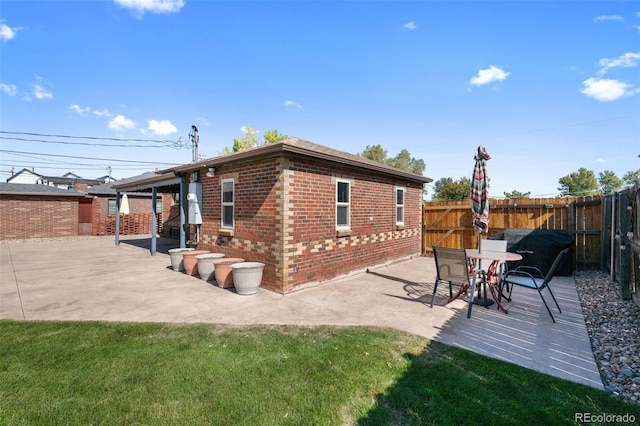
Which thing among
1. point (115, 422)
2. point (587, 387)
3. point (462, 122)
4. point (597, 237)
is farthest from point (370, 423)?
point (462, 122)

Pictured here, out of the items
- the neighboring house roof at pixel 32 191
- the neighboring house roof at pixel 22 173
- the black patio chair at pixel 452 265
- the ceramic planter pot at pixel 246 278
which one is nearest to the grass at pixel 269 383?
the black patio chair at pixel 452 265

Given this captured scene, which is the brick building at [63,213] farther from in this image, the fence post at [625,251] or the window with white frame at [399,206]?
the fence post at [625,251]

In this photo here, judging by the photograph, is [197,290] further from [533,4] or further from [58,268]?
[533,4]

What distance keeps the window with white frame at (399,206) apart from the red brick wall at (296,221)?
109 cm

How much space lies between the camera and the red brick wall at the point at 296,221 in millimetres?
6238

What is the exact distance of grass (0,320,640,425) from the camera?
2.37m

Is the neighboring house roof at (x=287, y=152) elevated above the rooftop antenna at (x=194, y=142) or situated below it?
below

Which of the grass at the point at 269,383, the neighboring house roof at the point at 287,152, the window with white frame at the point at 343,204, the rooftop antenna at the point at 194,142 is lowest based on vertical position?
the grass at the point at 269,383

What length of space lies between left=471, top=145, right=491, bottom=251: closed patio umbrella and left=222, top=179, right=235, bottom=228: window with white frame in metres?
6.14

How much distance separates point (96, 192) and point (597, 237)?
1116 inches

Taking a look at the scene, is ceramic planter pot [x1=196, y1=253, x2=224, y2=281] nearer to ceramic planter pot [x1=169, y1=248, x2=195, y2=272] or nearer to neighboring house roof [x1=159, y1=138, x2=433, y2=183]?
ceramic planter pot [x1=169, y1=248, x2=195, y2=272]

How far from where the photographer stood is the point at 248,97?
19484 millimetres

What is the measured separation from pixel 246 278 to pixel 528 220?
9.61 metres

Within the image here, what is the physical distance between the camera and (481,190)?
6172 millimetres
